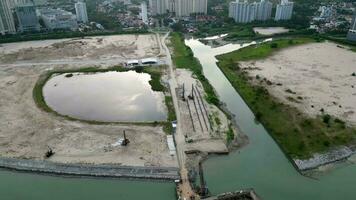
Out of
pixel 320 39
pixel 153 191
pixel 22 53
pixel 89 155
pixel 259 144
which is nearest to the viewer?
pixel 153 191

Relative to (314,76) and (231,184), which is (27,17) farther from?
(231,184)

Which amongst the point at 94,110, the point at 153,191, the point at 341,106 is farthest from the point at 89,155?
the point at 341,106

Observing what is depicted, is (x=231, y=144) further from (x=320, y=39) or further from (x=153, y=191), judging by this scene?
(x=320, y=39)

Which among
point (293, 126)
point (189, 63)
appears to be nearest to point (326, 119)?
point (293, 126)

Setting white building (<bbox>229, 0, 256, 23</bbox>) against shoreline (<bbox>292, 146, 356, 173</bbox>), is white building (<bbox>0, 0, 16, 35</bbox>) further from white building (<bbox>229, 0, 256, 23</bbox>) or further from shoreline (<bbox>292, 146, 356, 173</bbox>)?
shoreline (<bbox>292, 146, 356, 173</bbox>)

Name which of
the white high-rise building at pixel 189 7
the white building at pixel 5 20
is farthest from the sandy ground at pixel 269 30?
the white building at pixel 5 20

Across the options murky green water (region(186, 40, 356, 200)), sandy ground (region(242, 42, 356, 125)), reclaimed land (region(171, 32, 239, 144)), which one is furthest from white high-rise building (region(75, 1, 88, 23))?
murky green water (region(186, 40, 356, 200))
